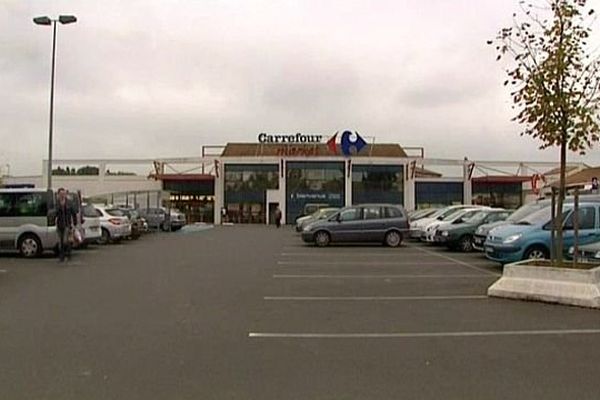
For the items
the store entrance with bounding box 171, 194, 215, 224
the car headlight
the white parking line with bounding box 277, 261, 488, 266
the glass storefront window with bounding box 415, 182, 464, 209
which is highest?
the glass storefront window with bounding box 415, 182, 464, 209

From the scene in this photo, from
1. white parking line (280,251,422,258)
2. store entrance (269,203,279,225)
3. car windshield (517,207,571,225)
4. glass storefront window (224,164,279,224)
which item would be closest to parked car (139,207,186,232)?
white parking line (280,251,422,258)

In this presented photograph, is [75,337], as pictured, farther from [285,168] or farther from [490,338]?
[285,168]

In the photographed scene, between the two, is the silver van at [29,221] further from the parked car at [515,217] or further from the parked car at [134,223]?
the parked car at [515,217]

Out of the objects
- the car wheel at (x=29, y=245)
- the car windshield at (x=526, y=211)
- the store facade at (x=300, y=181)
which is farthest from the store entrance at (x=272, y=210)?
the car windshield at (x=526, y=211)

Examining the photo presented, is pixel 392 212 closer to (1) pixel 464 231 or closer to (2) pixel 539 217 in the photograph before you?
(1) pixel 464 231

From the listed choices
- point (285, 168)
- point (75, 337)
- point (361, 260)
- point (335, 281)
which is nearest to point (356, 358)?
point (75, 337)

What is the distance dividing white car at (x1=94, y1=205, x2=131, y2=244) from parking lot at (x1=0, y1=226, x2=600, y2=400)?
1257 cm

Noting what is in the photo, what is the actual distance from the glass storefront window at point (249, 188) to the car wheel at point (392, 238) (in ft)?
139

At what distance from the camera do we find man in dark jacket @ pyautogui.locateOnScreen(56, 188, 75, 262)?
19719 mm

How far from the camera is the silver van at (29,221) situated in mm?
20938

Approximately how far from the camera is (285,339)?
8.63 meters

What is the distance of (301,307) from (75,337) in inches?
145

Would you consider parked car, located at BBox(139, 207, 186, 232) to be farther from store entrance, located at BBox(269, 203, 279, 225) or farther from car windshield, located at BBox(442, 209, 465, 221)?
store entrance, located at BBox(269, 203, 279, 225)

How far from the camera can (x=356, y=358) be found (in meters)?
7.61
